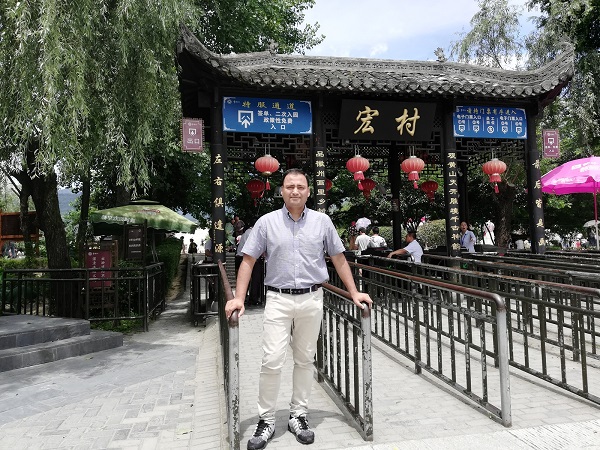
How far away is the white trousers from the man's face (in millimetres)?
613

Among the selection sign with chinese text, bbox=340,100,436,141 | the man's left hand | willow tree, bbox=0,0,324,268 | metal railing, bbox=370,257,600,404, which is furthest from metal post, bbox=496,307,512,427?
sign with chinese text, bbox=340,100,436,141

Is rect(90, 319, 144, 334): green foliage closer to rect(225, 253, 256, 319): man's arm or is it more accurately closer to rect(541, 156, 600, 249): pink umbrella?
rect(225, 253, 256, 319): man's arm

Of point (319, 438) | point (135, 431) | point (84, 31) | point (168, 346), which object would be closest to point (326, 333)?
point (319, 438)

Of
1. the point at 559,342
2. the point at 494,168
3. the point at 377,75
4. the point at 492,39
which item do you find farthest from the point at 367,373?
the point at 492,39

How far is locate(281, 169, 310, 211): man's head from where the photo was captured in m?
3.05

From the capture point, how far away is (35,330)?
614cm

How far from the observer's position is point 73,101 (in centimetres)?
574

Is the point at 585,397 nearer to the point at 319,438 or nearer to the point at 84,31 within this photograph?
the point at 319,438

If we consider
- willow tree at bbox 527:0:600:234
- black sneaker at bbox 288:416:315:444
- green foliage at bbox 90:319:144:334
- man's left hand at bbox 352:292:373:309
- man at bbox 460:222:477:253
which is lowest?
green foliage at bbox 90:319:144:334

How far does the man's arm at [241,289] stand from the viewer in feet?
9.45

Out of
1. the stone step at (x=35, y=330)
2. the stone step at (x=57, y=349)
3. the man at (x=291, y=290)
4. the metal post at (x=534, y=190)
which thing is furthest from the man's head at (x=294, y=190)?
the metal post at (x=534, y=190)

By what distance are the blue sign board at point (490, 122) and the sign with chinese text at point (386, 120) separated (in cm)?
67

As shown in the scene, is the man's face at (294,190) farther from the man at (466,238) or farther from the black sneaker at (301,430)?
the man at (466,238)

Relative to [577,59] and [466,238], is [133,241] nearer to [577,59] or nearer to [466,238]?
[466,238]
